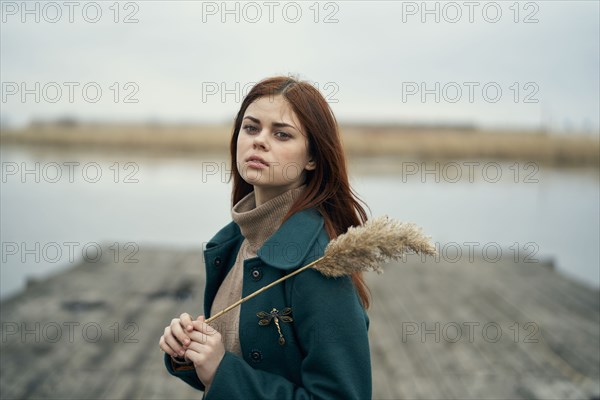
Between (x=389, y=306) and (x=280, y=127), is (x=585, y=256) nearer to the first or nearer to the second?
(x=389, y=306)

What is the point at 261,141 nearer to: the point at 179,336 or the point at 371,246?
the point at 371,246

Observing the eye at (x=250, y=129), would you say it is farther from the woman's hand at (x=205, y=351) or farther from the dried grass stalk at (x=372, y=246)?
the woman's hand at (x=205, y=351)

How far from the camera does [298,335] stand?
5.52 ft

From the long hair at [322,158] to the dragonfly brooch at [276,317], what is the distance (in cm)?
24

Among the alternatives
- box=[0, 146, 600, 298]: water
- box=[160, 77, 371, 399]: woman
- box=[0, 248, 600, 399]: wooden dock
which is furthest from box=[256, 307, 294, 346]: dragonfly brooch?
box=[0, 146, 600, 298]: water

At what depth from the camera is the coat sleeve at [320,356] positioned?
1622 millimetres

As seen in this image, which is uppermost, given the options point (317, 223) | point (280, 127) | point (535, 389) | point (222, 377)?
point (280, 127)

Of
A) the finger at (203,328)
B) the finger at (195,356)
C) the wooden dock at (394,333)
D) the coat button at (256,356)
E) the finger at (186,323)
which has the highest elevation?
the finger at (186,323)

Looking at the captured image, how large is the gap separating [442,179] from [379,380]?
49.1 ft

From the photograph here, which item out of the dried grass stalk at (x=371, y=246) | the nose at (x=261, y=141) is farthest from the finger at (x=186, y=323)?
the nose at (x=261, y=141)

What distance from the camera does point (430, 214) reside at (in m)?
13.1

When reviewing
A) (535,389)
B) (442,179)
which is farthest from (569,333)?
(442,179)

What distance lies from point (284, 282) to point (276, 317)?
0.33ft

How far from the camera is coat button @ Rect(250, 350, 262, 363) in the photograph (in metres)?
1.74
